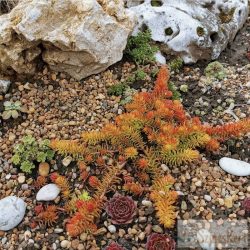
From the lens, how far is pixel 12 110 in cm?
442

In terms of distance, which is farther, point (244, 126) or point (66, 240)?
point (244, 126)

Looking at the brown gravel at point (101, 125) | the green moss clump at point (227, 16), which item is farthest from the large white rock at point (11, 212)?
the green moss clump at point (227, 16)

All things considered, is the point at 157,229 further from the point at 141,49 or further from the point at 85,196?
the point at 141,49

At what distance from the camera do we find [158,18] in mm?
5105

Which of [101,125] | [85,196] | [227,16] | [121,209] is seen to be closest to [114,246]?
[121,209]

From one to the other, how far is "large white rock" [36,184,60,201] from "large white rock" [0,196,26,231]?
0.50 ft

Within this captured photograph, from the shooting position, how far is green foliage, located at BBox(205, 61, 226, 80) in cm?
499

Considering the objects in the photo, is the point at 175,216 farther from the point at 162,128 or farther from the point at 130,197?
the point at 162,128

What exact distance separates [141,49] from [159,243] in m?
2.38

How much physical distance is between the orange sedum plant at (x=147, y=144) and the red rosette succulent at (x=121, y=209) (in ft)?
0.39

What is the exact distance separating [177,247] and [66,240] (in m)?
0.88

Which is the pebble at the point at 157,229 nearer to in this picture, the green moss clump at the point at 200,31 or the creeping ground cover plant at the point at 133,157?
the creeping ground cover plant at the point at 133,157

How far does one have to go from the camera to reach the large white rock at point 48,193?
12.4 ft

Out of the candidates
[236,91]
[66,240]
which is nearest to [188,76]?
[236,91]
